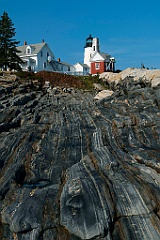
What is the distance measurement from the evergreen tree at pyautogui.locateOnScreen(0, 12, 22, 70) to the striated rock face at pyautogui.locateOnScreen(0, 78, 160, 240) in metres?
28.2

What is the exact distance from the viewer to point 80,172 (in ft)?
42.8

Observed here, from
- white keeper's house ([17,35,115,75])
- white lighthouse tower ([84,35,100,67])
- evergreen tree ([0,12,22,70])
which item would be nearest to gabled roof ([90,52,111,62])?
white keeper's house ([17,35,115,75])

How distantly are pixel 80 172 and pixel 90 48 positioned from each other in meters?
68.7

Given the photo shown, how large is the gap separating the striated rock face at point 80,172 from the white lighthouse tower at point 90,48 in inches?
2133

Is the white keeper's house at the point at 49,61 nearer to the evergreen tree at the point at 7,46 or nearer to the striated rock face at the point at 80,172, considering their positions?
the evergreen tree at the point at 7,46

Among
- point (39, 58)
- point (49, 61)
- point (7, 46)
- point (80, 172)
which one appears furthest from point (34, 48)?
point (80, 172)

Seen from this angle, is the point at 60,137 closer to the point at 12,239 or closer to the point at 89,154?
the point at 89,154

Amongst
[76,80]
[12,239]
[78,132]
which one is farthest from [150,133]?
[76,80]

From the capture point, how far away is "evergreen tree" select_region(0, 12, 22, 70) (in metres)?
51.3

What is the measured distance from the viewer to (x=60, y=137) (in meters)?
18.5

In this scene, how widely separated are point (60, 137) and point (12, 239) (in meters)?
8.86

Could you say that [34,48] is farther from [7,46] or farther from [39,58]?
[7,46]

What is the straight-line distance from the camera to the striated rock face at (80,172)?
33.6ft

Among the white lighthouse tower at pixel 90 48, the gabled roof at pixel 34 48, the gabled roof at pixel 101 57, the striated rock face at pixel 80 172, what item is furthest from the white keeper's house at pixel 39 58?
the striated rock face at pixel 80 172
